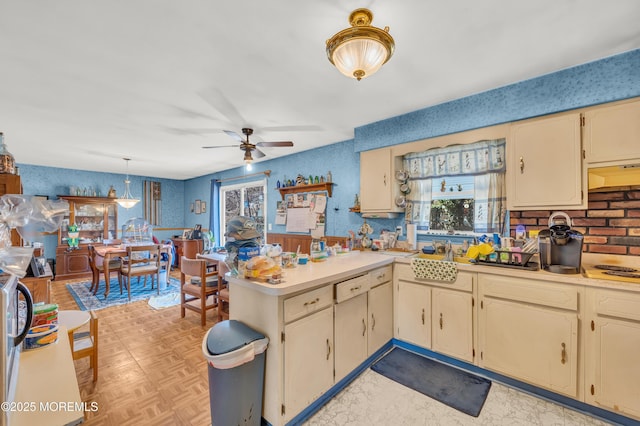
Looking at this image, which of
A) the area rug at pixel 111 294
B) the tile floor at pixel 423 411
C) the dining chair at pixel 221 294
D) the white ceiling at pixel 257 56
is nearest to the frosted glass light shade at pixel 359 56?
the white ceiling at pixel 257 56

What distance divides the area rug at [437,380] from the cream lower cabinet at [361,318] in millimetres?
197

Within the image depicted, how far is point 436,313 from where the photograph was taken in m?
2.38

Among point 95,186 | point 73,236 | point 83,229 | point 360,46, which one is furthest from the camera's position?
point 95,186

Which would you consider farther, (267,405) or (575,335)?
(575,335)

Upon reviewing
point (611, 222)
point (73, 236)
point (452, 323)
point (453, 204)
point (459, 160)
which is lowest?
point (452, 323)

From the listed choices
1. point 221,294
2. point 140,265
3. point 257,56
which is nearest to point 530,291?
point 257,56

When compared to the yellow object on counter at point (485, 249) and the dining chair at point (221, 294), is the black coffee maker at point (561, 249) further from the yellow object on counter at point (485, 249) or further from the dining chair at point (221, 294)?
the dining chair at point (221, 294)

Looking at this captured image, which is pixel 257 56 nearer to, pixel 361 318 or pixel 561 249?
pixel 361 318

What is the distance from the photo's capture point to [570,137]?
204 centimetres

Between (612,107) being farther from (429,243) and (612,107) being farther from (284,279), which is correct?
(284,279)

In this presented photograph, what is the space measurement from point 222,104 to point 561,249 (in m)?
3.21

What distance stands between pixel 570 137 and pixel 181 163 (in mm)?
5888

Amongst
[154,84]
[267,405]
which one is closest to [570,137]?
[267,405]

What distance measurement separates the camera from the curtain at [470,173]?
254 centimetres
